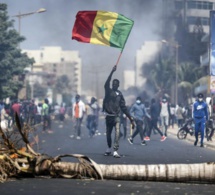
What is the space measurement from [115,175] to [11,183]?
155 centimetres

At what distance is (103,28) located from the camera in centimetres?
1788

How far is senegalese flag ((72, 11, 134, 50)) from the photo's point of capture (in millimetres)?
17891

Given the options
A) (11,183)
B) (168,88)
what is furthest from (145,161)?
(168,88)

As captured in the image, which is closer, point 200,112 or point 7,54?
point 200,112

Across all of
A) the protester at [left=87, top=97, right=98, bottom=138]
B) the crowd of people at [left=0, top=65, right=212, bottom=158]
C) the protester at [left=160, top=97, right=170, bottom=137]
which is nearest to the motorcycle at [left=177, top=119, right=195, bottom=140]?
the crowd of people at [left=0, top=65, right=212, bottom=158]

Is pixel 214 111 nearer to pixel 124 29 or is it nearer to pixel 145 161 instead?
pixel 124 29

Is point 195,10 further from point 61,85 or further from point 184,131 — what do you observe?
point 184,131

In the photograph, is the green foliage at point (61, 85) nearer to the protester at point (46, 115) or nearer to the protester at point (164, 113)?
the protester at point (46, 115)

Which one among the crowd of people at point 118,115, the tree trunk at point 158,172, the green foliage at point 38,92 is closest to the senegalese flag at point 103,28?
the crowd of people at point 118,115

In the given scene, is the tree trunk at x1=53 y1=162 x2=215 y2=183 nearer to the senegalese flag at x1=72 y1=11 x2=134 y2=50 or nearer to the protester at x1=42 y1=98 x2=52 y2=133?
the senegalese flag at x1=72 y1=11 x2=134 y2=50

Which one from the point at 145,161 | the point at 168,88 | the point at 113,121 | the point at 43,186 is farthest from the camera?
the point at 168,88

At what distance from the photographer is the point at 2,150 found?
1138cm

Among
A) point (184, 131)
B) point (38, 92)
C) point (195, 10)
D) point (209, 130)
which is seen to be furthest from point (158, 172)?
point (38, 92)

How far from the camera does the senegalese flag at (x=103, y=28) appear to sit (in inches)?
704
